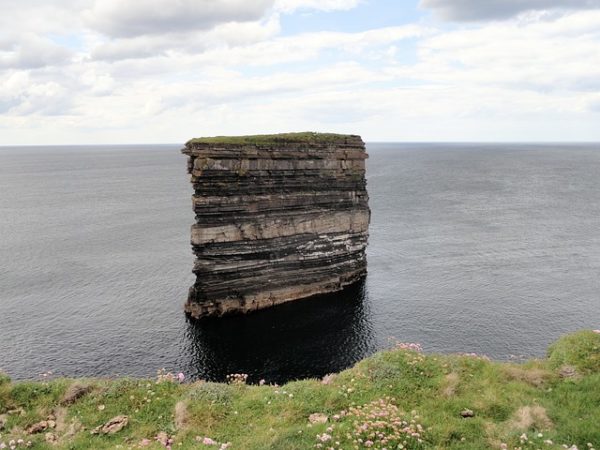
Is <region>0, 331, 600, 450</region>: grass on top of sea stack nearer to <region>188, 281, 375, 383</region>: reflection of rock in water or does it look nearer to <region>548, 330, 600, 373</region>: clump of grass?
<region>548, 330, 600, 373</region>: clump of grass

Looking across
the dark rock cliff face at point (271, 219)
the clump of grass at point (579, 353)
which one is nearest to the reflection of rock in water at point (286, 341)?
the dark rock cliff face at point (271, 219)

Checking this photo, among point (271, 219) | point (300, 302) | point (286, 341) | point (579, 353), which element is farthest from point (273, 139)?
point (579, 353)

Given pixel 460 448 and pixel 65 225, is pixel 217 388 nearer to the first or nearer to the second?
pixel 460 448

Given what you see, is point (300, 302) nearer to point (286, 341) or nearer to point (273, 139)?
point (286, 341)

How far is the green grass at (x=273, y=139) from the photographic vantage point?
5584 centimetres

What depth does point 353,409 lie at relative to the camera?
716 inches

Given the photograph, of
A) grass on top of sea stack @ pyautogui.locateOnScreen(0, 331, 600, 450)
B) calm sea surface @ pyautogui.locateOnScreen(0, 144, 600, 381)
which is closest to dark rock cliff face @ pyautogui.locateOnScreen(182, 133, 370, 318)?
calm sea surface @ pyautogui.locateOnScreen(0, 144, 600, 381)

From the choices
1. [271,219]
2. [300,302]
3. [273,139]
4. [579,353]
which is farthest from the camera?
[300,302]

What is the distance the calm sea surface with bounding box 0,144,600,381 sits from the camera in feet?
152

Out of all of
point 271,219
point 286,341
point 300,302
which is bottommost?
point 286,341

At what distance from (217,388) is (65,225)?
9459 centimetres

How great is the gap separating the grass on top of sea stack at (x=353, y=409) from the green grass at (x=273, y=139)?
3780cm

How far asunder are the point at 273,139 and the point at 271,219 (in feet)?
32.7

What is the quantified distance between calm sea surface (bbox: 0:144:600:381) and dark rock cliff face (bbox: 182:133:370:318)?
3.09m
